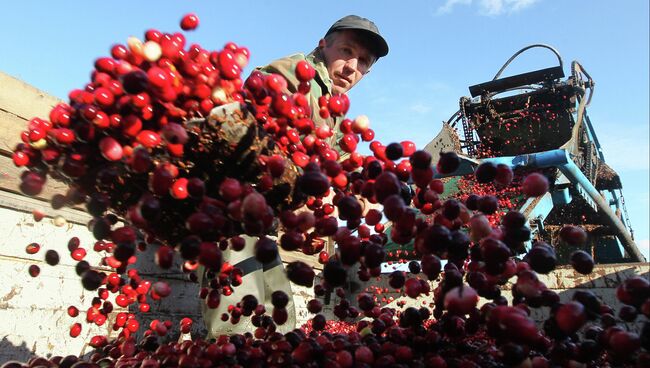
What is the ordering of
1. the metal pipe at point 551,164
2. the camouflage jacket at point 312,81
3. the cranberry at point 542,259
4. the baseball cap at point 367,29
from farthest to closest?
the metal pipe at point 551,164, the baseball cap at point 367,29, the camouflage jacket at point 312,81, the cranberry at point 542,259

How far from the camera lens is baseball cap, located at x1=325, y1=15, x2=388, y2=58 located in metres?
3.72

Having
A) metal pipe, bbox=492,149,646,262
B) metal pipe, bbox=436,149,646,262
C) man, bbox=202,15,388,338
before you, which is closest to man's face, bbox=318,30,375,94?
man, bbox=202,15,388,338

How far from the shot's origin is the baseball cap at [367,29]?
3.72 m

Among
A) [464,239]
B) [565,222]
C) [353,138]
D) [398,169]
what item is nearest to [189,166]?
[353,138]

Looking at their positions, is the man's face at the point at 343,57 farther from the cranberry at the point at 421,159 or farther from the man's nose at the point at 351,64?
the cranberry at the point at 421,159

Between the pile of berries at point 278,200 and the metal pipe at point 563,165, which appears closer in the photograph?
the pile of berries at point 278,200

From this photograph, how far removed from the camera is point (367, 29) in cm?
371

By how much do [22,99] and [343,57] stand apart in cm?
257

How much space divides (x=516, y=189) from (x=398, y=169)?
20.1ft

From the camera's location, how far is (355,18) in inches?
152

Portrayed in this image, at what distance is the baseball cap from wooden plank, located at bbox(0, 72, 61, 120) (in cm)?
244

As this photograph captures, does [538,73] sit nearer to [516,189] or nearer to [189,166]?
[516,189]

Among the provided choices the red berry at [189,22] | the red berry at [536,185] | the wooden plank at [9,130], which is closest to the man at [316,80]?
the red berry at [189,22]

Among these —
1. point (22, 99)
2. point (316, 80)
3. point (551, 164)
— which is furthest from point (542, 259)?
point (551, 164)
